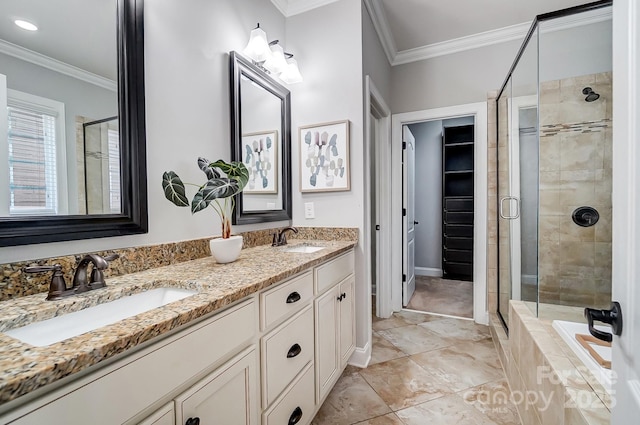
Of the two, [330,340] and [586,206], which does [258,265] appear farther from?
[586,206]

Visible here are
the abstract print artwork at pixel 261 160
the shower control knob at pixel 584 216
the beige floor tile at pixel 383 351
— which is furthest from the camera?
the shower control knob at pixel 584 216

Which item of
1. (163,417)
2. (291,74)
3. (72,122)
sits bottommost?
(163,417)

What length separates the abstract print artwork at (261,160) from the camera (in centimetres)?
180

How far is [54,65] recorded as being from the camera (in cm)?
93

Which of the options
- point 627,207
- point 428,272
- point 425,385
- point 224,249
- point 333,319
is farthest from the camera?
point 428,272

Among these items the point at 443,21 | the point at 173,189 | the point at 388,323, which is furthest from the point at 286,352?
the point at 443,21

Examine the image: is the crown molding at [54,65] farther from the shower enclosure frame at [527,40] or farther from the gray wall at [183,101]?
the shower enclosure frame at [527,40]

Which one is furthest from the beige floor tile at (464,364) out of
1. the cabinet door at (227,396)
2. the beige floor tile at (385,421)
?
the cabinet door at (227,396)

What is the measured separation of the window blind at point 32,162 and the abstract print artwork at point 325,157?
1479mm

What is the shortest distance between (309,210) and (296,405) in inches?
51.0

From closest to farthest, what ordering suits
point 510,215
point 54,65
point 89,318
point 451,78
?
point 89,318 → point 54,65 → point 510,215 → point 451,78

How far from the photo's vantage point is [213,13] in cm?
156

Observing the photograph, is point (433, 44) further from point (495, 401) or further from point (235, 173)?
point (495, 401)

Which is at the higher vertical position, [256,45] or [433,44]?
[433,44]
